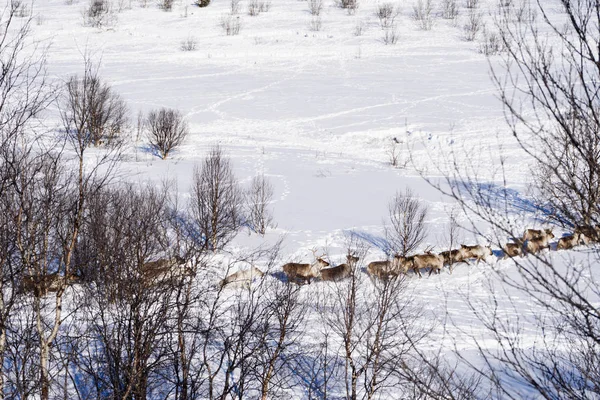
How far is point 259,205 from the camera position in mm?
22547

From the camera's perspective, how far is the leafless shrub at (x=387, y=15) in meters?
55.7

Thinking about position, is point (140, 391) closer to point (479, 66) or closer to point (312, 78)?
point (312, 78)

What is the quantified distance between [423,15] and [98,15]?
34.1 m

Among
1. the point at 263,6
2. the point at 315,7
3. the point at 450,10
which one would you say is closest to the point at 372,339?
the point at 450,10

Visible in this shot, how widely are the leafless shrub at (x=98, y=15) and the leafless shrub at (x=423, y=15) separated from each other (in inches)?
1264

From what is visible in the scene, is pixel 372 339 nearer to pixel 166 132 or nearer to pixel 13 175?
pixel 13 175

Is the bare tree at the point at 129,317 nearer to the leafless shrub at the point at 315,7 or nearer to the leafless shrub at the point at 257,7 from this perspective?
the leafless shrub at the point at 257,7

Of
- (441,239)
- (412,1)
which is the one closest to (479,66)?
(412,1)

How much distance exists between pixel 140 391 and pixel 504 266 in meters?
15.2

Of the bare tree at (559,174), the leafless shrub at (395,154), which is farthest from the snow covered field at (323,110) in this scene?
the bare tree at (559,174)

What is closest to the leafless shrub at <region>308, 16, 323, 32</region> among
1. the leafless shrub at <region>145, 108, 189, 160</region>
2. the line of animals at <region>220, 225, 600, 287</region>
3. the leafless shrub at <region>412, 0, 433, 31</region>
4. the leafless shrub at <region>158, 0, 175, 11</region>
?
the leafless shrub at <region>412, 0, 433, 31</region>

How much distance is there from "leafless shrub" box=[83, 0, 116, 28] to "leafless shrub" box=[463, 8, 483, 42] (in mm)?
35973

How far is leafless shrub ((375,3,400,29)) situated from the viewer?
183 ft

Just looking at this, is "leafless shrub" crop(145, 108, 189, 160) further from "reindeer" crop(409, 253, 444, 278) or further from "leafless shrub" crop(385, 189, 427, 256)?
"reindeer" crop(409, 253, 444, 278)
